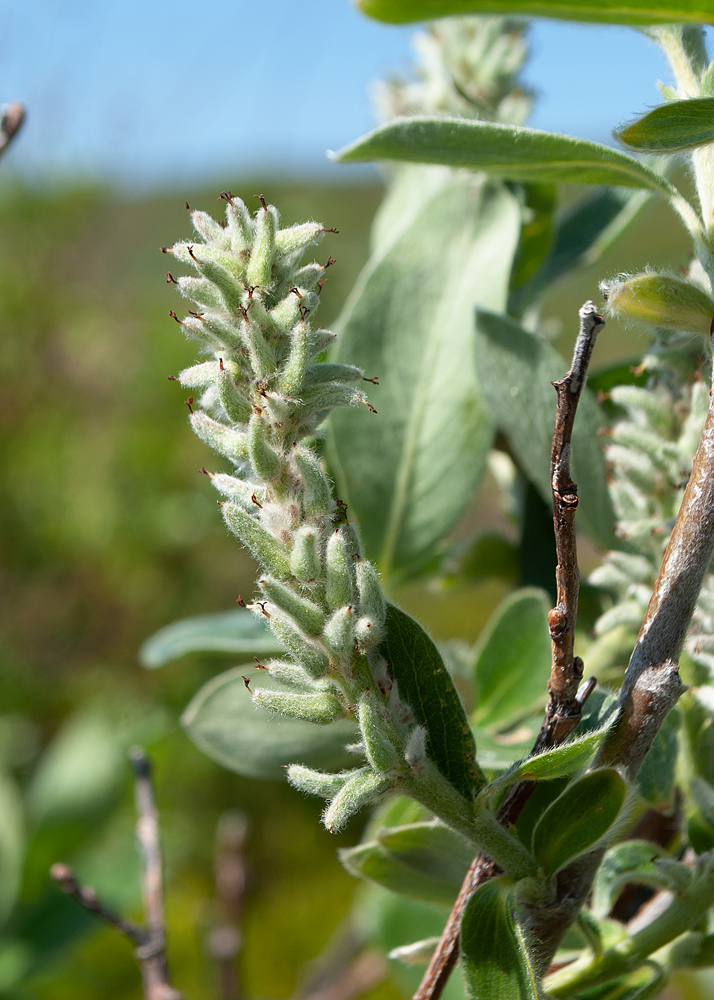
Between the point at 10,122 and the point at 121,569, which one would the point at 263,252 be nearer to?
the point at 10,122

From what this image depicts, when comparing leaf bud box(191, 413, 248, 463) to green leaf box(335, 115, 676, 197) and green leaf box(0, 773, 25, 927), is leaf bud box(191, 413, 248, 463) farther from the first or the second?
green leaf box(0, 773, 25, 927)

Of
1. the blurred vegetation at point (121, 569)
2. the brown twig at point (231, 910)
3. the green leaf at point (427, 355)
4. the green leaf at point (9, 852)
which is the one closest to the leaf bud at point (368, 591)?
the green leaf at point (427, 355)

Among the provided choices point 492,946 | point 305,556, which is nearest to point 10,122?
point 305,556

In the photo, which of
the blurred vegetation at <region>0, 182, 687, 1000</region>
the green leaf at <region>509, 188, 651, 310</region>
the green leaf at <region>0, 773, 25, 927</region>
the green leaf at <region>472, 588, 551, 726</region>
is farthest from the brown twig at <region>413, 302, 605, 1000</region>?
the blurred vegetation at <region>0, 182, 687, 1000</region>

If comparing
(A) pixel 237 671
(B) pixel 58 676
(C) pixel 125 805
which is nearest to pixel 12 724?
(B) pixel 58 676

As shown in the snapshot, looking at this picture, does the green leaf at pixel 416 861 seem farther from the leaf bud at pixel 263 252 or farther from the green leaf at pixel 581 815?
the leaf bud at pixel 263 252

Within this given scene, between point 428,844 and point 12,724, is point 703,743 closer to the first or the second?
point 428,844
